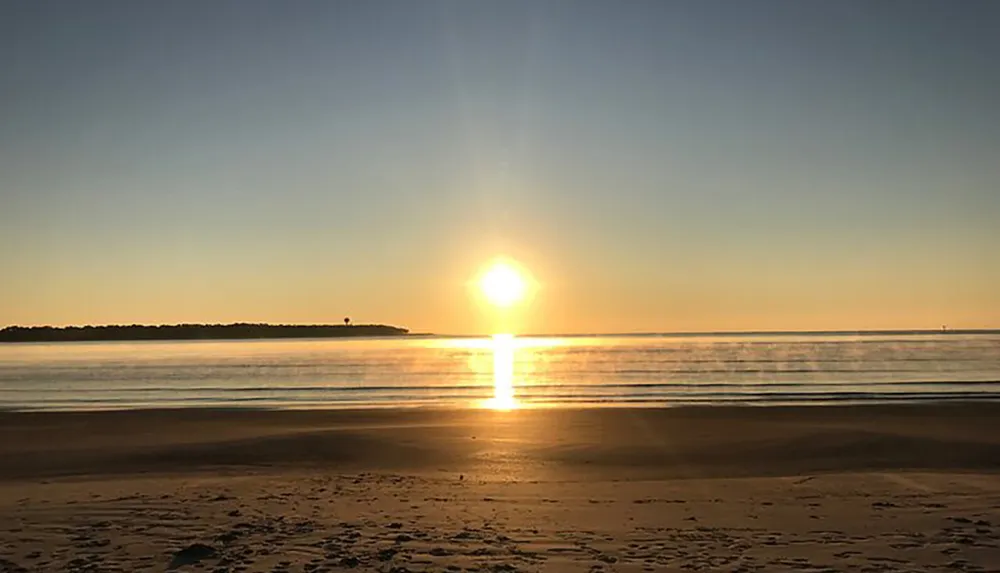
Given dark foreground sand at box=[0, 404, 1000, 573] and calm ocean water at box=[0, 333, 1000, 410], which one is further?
calm ocean water at box=[0, 333, 1000, 410]

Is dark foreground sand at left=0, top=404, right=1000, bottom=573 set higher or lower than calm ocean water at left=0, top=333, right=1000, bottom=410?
lower

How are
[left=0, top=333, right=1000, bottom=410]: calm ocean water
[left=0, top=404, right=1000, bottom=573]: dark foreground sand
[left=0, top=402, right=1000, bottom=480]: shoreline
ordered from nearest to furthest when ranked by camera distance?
1. [left=0, top=404, right=1000, bottom=573]: dark foreground sand
2. [left=0, top=402, right=1000, bottom=480]: shoreline
3. [left=0, top=333, right=1000, bottom=410]: calm ocean water

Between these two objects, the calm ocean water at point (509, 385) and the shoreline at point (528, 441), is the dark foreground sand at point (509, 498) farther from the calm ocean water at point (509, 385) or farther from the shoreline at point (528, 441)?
the calm ocean water at point (509, 385)

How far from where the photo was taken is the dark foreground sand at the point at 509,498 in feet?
32.9

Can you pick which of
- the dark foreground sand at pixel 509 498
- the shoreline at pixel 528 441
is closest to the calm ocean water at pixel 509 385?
the shoreline at pixel 528 441

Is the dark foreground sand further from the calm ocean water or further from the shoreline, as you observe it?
the calm ocean water

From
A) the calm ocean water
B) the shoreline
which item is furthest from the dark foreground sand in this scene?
the calm ocean water

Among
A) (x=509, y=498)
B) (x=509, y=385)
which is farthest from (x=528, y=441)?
(x=509, y=385)

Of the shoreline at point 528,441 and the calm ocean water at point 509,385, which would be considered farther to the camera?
the calm ocean water at point 509,385

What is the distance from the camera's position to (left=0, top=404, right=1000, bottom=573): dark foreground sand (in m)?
Result: 10.0

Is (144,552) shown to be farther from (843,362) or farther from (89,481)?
(843,362)

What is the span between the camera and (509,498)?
1384 centimetres

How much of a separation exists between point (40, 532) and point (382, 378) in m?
44.9

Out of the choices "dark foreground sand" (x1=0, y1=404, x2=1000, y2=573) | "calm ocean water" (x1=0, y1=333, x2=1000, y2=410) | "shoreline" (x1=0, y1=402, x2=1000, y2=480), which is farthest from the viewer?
"calm ocean water" (x1=0, y1=333, x2=1000, y2=410)
